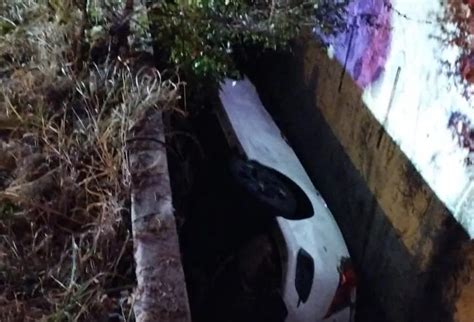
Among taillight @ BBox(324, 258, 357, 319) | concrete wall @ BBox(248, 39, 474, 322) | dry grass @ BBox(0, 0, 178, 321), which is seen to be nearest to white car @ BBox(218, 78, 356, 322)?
taillight @ BBox(324, 258, 357, 319)

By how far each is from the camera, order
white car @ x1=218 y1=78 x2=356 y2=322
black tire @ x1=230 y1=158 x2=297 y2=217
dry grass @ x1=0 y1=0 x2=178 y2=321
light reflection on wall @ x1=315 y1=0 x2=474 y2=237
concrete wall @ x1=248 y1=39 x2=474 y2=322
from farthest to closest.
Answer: black tire @ x1=230 y1=158 x2=297 y2=217 < white car @ x1=218 y1=78 x2=356 y2=322 < concrete wall @ x1=248 y1=39 x2=474 y2=322 < light reflection on wall @ x1=315 y1=0 x2=474 y2=237 < dry grass @ x1=0 y1=0 x2=178 y2=321

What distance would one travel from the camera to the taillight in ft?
9.41

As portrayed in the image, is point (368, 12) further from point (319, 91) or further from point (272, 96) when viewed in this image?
point (272, 96)

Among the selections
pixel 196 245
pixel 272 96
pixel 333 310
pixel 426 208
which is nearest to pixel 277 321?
pixel 333 310

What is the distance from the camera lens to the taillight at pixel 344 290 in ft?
9.41

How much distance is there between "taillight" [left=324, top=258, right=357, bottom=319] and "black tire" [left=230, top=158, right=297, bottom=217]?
1.00 feet

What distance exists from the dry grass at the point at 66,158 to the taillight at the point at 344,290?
974 millimetres

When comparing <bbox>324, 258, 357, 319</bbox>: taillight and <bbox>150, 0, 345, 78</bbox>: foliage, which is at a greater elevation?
<bbox>150, 0, 345, 78</bbox>: foliage

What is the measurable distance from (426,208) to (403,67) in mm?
588

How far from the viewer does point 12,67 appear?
2662 mm

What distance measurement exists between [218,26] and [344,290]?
114 centimetres

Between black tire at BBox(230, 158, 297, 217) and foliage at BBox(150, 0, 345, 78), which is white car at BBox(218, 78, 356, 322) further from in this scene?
foliage at BBox(150, 0, 345, 78)

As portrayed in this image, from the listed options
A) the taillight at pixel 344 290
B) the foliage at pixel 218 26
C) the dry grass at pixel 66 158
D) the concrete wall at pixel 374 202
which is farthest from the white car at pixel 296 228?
the dry grass at pixel 66 158

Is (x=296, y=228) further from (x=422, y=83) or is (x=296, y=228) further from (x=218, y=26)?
(x=218, y=26)
